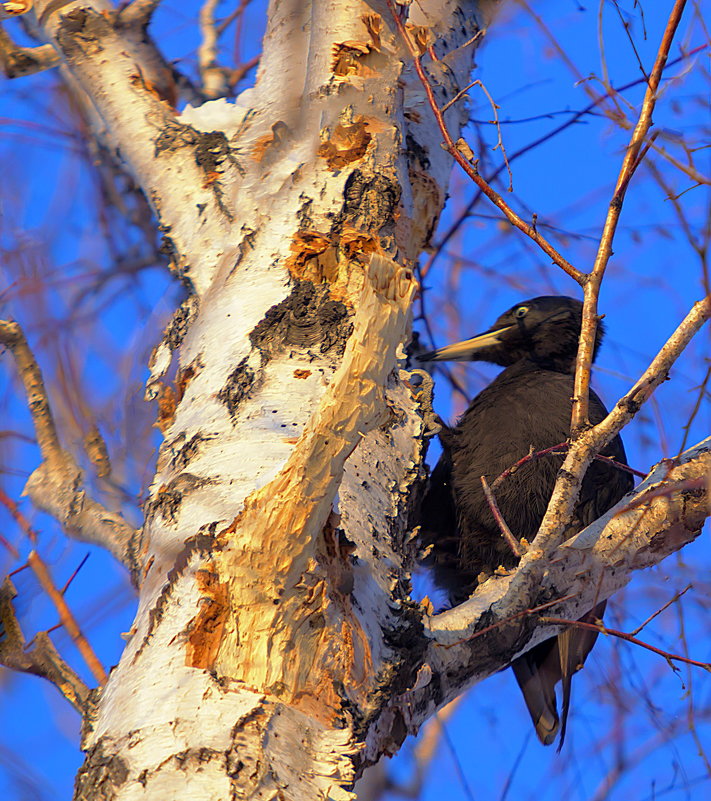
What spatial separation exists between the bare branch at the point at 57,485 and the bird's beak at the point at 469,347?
1.46 meters

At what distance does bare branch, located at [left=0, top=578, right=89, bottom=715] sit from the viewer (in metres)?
1.44

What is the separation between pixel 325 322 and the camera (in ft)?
5.69

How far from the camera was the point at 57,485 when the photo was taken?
180 cm

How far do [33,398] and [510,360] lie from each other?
1726mm

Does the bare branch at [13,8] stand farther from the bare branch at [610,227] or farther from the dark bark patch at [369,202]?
the bare branch at [610,227]

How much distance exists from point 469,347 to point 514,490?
0.64 meters

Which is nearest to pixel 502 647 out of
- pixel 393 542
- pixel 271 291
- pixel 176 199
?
pixel 393 542

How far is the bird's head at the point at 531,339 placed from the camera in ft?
9.95

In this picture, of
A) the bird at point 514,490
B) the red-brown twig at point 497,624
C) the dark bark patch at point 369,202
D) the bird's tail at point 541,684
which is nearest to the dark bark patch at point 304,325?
the dark bark patch at point 369,202

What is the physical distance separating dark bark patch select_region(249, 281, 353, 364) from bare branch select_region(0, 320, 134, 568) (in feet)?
1.46

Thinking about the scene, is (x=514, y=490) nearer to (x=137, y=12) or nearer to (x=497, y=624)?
(x=497, y=624)

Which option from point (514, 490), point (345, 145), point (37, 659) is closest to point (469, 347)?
point (514, 490)

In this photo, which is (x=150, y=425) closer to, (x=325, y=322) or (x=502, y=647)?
(x=325, y=322)

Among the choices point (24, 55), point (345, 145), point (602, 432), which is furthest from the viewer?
point (24, 55)
